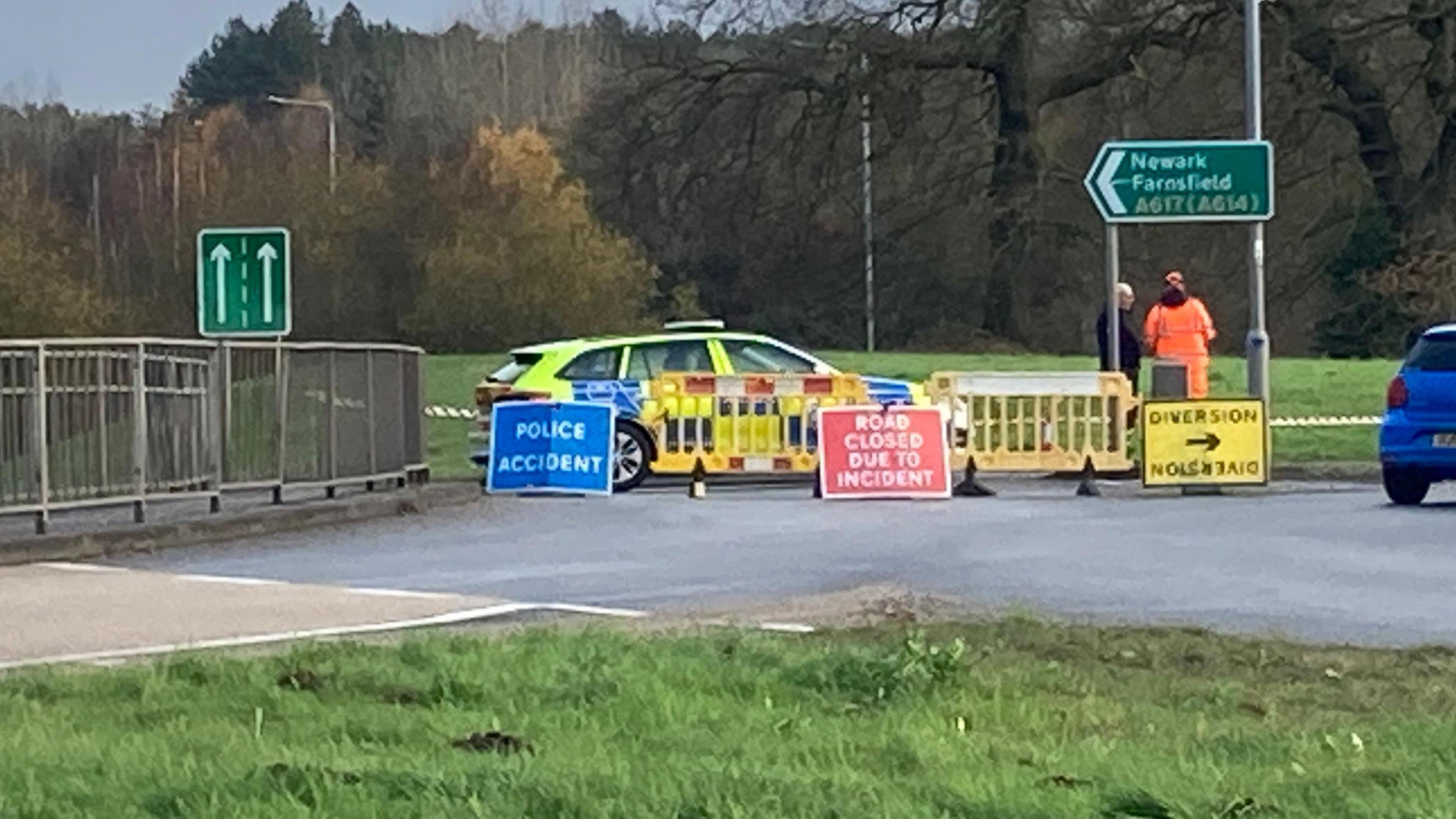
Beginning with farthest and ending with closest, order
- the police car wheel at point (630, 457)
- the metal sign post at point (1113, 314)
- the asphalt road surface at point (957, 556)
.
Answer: the metal sign post at point (1113, 314) < the police car wheel at point (630, 457) < the asphalt road surface at point (957, 556)

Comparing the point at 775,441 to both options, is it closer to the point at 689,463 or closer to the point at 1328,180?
the point at 689,463

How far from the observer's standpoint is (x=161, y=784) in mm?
7371

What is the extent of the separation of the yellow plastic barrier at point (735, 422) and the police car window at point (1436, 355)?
17.9 feet

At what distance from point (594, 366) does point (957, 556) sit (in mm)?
9526

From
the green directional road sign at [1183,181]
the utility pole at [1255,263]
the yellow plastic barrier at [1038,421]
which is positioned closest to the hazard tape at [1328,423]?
the utility pole at [1255,263]

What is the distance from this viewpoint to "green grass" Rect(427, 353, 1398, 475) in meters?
30.7

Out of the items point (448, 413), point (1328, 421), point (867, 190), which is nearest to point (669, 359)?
point (1328, 421)

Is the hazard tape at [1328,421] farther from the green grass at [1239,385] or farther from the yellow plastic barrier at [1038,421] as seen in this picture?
the yellow plastic barrier at [1038,421]

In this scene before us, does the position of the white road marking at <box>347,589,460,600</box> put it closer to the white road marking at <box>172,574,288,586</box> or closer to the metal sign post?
the white road marking at <box>172,574,288,586</box>

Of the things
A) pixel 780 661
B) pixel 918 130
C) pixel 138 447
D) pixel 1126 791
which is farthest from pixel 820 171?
pixel 1126 791

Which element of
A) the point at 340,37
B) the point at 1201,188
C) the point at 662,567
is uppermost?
the point at 340,37

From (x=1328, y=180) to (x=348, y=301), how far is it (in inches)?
960

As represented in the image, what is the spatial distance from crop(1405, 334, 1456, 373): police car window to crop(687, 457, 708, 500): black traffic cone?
632cm

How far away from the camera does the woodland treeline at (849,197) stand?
46.5 m
